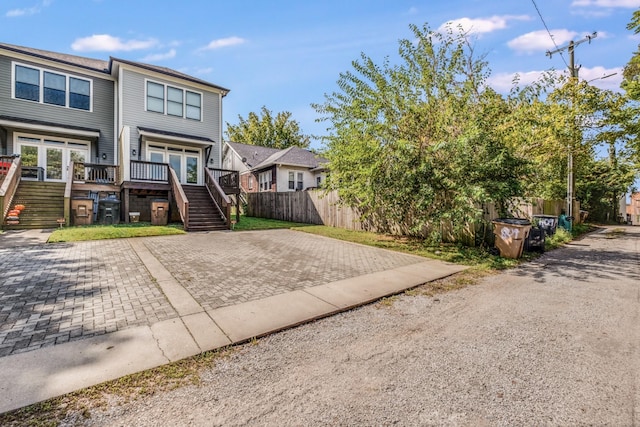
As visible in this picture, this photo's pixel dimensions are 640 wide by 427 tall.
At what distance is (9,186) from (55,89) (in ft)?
20.0

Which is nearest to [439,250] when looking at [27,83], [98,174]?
[98,174]

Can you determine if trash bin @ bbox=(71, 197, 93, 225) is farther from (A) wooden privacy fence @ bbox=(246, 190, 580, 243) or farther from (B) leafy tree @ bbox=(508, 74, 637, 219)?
(B) leafy tree @ bbox=(508, 74, 637, 219)

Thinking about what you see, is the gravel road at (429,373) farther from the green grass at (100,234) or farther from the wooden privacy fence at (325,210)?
the green grass at (100,234)

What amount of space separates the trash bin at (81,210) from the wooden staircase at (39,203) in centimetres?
62

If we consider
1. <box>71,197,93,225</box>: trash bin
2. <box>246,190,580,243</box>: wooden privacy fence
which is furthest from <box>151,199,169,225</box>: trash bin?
<box>246,190,580,243</box>: wooden privacy fence

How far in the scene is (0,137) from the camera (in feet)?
44.3

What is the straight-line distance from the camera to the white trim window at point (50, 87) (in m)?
13.5

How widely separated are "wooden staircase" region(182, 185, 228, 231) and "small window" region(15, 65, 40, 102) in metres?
8.01

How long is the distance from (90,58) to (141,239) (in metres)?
15.5

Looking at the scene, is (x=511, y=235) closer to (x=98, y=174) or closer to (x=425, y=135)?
(x=425, y=135)

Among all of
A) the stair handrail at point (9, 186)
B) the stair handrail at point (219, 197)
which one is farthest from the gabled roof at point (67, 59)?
the stair handrail at point (219, 197)

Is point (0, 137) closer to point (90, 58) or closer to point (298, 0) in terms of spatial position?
point (90, 58)

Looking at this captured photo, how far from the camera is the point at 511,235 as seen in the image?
7.56m

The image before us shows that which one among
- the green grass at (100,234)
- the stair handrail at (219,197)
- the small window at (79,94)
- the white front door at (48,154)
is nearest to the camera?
the green grass at (100,234)
